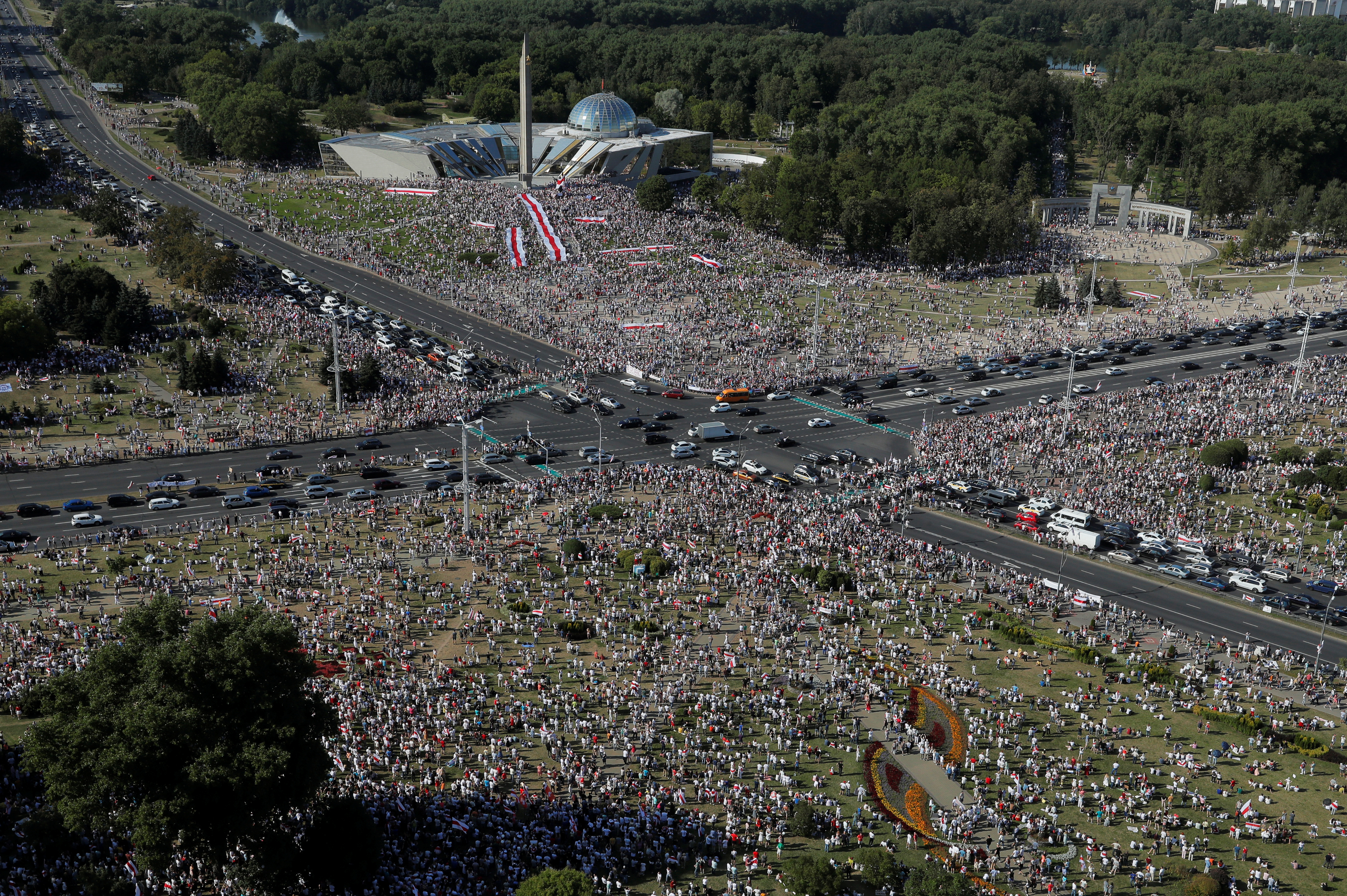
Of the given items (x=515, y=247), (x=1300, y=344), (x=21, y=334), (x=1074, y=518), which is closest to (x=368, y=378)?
(x=21, y=334)

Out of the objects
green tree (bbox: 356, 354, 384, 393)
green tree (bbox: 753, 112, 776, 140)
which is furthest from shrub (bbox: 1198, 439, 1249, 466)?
green tree (bbox: 753, 112, 776, 140)

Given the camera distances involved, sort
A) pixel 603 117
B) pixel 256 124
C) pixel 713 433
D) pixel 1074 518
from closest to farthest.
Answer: pixel 1074 518 → pixel 713 433 → pixel 256 124 → pixel 603 117

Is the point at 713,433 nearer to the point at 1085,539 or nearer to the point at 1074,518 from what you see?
the point at 1074,518

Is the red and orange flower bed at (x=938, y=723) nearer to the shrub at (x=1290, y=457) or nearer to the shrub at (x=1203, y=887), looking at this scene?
the shrub at (x=1203, y=887)

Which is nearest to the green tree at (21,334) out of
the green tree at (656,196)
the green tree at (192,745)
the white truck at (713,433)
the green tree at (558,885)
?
the white truck at (713,433)

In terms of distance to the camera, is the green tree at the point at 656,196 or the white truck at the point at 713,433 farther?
the green tree at the point at 656,196

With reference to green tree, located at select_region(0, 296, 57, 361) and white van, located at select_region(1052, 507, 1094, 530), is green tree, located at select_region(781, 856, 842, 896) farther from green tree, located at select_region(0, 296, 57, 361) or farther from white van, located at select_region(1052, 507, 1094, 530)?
green tree, located at select_region(0, 296, 57, 361)
